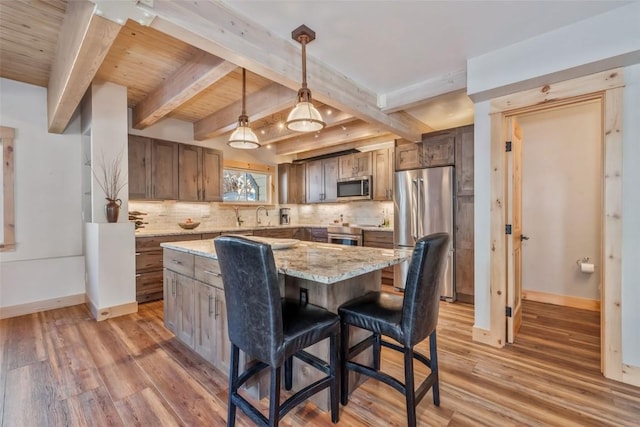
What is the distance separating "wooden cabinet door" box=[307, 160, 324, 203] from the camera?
230 inches

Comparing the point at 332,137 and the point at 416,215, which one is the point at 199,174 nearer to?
the point at 332,137

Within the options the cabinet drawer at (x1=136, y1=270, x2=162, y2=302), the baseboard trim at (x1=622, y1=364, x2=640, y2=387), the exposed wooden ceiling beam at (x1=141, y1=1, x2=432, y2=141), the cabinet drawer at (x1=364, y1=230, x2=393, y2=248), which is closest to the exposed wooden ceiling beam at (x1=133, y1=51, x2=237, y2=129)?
the exposed wooden ceiling beam at (x1=141, y1=1, x2=432, y2=141)

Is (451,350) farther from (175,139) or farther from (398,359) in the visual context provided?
(175,139)

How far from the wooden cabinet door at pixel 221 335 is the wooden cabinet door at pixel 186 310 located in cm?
38

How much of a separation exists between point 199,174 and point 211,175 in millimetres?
216

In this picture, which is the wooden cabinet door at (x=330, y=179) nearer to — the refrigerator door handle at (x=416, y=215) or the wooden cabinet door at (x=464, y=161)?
the refrigerator door handle at (x=416, y=215)

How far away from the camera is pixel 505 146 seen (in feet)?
8.57

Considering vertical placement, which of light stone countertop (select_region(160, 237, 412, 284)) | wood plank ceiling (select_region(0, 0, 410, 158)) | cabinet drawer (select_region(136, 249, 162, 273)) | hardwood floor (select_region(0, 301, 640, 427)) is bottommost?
hardwood floor (select_region(0, 301, 640, 427))

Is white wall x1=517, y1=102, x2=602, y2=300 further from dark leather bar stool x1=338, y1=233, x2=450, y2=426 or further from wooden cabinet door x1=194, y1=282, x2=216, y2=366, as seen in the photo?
wooden cabinet door x1=194, y1=282, x2=216, y2=366

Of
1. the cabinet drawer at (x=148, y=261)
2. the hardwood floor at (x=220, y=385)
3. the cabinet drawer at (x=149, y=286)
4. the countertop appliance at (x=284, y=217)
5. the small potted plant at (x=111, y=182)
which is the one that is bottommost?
the hardwood floor at (x=220, y=385)

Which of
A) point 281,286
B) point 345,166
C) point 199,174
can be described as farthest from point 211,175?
point 281,286

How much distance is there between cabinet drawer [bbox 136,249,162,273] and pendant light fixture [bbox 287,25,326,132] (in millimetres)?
2864

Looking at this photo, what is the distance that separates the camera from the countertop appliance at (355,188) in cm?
509

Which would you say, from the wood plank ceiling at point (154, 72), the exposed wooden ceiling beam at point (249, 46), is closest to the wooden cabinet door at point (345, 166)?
the wood plank ceiling at point (154, 72)
